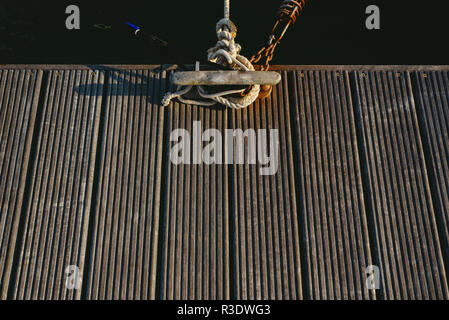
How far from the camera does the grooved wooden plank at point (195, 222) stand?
9.86 ft

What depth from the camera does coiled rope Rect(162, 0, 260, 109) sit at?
340 cm

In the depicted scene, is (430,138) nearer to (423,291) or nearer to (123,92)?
(423,291)

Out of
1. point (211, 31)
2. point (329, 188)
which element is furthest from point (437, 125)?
point (211, 31)

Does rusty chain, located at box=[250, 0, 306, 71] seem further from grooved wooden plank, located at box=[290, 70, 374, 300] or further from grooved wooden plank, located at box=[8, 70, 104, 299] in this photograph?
grooved wooden plank, located at box=[8, 70, 104, 299]

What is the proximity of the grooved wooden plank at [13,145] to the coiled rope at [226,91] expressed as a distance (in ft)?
5.36

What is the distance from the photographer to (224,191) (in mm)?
3266

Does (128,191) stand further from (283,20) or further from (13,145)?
(283,20)

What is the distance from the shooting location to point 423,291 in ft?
9.84

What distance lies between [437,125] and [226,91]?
247cm

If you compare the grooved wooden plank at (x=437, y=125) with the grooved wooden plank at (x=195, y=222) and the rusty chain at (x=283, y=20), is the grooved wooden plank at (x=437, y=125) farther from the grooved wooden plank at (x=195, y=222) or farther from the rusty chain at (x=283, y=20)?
the grooved wooden plank at (x=195, y=222)

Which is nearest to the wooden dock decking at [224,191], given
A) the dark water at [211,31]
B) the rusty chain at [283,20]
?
the rusty chain at [283,20]

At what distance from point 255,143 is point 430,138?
6.57ft

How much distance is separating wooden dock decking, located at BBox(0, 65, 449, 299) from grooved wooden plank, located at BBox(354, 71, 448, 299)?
0.01m
